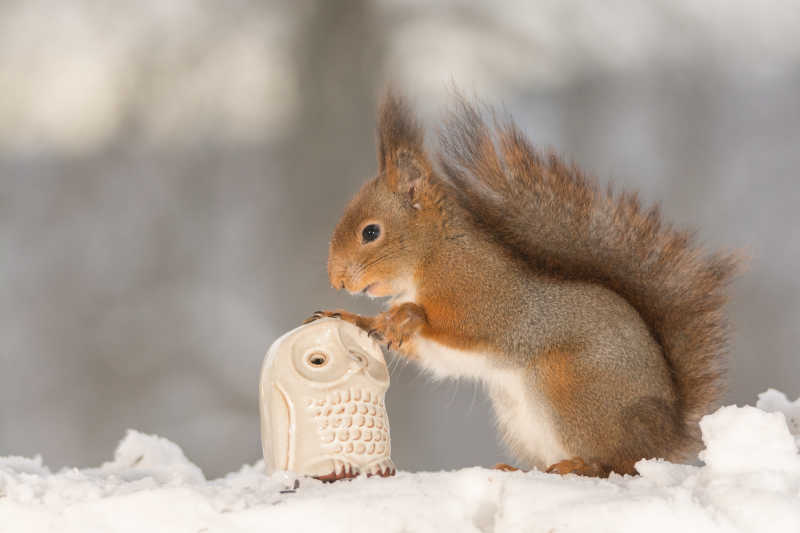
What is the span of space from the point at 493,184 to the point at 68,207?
4.72ft

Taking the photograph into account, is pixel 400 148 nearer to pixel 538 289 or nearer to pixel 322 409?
pixel 538 289

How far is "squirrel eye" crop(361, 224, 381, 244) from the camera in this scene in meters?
1.20

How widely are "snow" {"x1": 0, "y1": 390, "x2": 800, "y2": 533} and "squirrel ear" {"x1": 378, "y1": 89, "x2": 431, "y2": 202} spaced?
0.52 m

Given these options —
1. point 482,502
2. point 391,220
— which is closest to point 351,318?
point 391,220

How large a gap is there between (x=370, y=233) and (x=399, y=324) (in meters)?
0.16

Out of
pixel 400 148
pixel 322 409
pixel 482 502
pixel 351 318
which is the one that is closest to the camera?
pixel 482 502

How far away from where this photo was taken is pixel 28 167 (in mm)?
2279

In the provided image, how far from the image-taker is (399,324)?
43.8 inches

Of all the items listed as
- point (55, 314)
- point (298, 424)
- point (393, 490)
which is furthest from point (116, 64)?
point (393, 490)

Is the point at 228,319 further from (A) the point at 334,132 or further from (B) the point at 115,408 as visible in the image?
(A) the point at 334,132

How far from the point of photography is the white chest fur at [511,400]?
42.6 inches

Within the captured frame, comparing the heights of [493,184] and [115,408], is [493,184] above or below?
below

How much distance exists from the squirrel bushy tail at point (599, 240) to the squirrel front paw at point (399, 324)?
0.17 m

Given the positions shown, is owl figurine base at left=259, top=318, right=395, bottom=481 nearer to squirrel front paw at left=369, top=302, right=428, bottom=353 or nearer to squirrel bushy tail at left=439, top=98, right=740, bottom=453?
squirrel front paw at left=369, top=302, right=428, bottom=353
